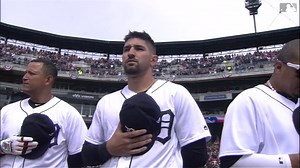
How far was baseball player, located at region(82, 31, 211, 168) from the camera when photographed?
7.77ft

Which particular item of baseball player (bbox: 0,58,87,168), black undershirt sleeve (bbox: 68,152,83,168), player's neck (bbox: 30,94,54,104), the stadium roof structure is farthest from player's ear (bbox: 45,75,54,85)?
the stadium roof structure

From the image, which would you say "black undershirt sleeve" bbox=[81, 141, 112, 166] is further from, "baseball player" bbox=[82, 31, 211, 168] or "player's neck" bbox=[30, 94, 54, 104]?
"player's neck" bbox=[30, 94, 54, 104]

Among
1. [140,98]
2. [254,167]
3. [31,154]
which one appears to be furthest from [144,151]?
[31,154]

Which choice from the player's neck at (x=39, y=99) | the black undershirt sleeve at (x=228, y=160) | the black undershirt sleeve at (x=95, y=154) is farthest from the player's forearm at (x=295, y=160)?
the player's neck at (x=39, y=99)

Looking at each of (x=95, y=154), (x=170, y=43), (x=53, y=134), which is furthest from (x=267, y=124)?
(x=170, y=43)

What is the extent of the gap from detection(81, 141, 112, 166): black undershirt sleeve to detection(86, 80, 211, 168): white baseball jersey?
0.16ft

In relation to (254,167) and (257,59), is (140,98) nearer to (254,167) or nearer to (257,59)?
(254,167)

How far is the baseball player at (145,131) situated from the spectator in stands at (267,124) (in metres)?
0.49

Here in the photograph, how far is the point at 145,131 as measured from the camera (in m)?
2.32

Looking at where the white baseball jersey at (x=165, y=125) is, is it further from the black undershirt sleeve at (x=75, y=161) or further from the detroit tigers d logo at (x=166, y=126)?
the black undershirt sleeve at (x=75, y=161)

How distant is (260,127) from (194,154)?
645 mm

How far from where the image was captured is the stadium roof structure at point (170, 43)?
2861 cm

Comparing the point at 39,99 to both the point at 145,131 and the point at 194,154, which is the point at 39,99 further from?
the point at 194,154

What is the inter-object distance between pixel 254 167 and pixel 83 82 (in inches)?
1181
